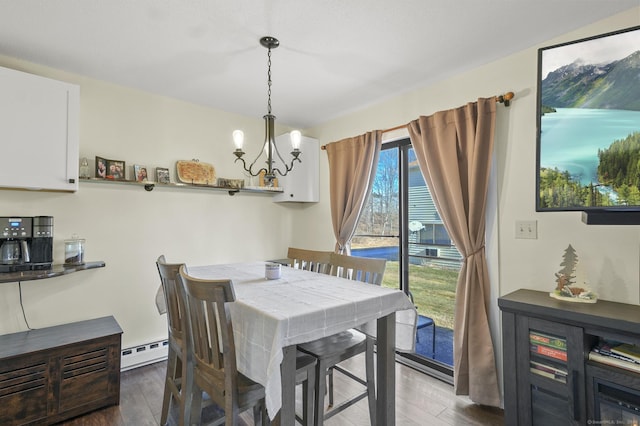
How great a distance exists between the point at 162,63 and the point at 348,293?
2.19m

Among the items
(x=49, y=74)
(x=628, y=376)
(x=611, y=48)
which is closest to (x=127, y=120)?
(x=49, y=74)

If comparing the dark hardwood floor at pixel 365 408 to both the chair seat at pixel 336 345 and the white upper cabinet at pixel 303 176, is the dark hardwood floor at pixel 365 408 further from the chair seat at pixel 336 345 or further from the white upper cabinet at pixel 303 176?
the white upper cabinet at pixel 303 176

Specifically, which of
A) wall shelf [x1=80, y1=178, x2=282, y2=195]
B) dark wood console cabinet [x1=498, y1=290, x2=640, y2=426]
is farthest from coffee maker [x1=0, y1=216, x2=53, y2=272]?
dark wood console cabinet [x1=498, y1=290, x2=640, y2=426]

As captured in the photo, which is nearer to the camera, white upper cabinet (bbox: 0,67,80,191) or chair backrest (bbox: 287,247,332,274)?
white upper cabinet (bbox: 0,67,80,191)

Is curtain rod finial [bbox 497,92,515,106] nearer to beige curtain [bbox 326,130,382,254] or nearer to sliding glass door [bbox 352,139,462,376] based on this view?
sliding glass door [bbox 352,139,462,376]

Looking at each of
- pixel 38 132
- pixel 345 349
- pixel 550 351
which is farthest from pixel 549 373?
pixel 38 132

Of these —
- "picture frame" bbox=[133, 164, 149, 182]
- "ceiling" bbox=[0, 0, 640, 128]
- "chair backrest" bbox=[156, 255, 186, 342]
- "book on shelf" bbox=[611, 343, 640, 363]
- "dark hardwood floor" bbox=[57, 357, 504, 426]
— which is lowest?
"dark hardwood floor" bbox=[57, 357, 504, 426]

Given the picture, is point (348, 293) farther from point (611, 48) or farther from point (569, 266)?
point (611, 48)

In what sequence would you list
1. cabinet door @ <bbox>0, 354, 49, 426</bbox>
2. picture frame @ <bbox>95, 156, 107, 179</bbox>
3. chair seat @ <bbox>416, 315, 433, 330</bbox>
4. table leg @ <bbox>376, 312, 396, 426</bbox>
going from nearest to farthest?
table leg @ <bbox>376, 312, 396, 426</bbox>
cabinet door @ <bbox>0, 354, 49, 426</bbox>
picture frame @ <bbox>95, 156, 107, 179</bbox>
chair seat @ <bbox>416, 315, 433, 330</bbox>

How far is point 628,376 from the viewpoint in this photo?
1425 mm

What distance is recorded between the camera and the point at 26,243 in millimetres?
2234

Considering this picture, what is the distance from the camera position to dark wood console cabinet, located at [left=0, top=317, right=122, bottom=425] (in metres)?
1.85

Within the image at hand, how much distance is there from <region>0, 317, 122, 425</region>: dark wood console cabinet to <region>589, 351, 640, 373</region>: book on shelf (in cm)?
288

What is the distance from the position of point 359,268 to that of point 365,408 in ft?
3.12
